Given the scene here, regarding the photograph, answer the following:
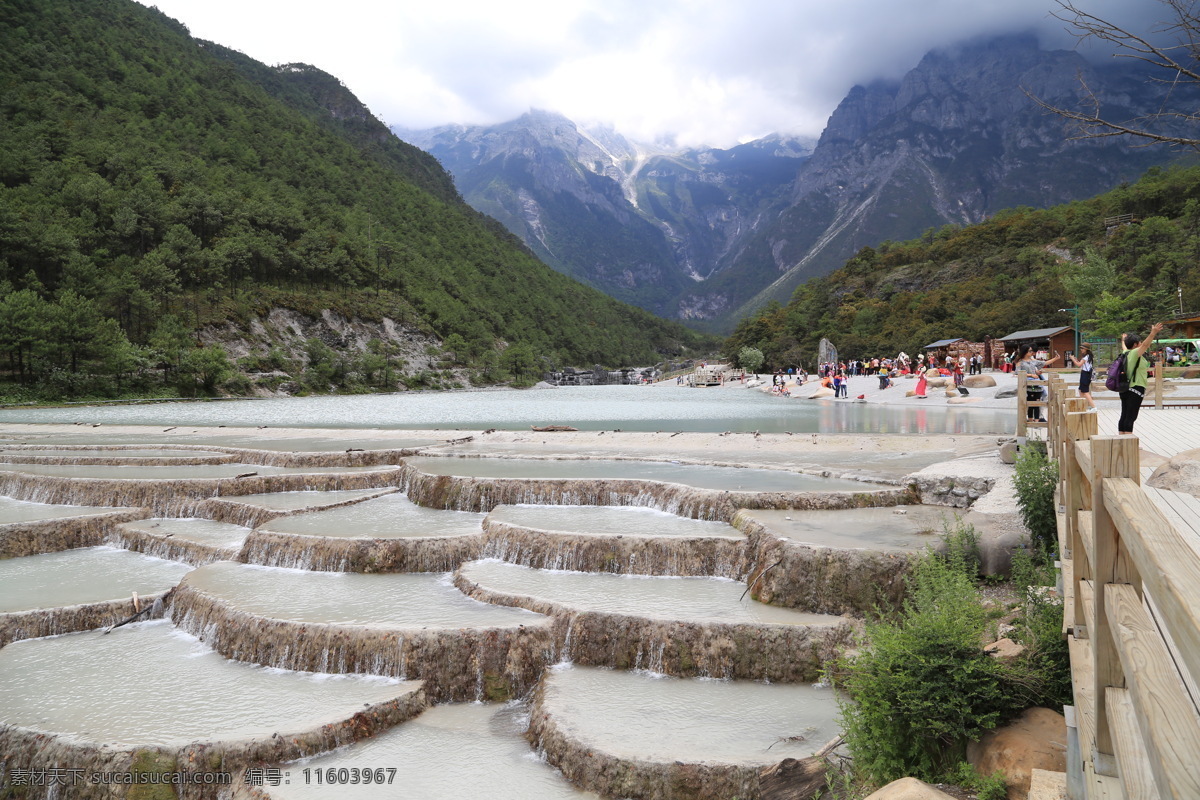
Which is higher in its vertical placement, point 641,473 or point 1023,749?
point 641,473

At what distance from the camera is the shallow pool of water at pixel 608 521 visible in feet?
42.1

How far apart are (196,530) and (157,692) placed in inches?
310

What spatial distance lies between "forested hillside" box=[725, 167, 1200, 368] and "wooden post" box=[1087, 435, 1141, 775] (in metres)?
65.6

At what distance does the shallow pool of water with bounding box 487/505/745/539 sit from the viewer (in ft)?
42.1

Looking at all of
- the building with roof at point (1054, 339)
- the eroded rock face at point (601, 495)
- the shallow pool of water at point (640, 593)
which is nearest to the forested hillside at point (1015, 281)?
the building with roof at point (1054, 339)

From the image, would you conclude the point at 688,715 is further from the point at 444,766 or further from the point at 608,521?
the point at 608,521

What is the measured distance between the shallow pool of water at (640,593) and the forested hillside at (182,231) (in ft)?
199

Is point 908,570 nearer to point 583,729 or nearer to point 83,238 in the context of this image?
point 583,729

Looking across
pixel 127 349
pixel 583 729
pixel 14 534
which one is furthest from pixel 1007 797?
pixel 127 349

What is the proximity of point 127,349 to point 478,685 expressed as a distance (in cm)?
6498

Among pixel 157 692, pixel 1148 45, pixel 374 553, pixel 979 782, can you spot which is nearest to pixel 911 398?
pixel 374 553

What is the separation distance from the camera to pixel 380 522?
1490 cm

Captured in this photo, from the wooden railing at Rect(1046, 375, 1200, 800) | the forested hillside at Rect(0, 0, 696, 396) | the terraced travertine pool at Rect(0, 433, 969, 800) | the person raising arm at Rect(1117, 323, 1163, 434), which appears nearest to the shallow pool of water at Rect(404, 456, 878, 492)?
the terraced travertine pool at Rect(0, 433, 969, 800)

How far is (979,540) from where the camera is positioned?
35.4 ft
